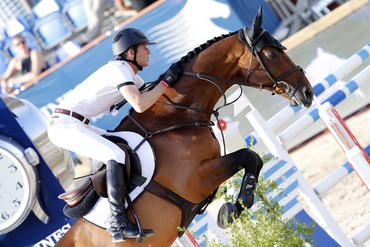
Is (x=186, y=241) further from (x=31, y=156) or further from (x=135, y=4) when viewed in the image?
(x=135, y=4)

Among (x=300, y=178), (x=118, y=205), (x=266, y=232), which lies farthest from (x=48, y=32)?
(x=266, y=232)

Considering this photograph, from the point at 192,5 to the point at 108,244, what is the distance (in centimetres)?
479

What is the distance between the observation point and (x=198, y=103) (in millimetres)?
5578

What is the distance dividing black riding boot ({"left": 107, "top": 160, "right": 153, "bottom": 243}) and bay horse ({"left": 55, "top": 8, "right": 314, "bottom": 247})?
0.13m

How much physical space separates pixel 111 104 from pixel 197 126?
607 millimetres

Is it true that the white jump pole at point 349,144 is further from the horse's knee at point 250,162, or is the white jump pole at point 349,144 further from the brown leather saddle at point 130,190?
the brown leather saddle at point 130,190

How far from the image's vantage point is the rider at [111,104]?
5254 millimetres

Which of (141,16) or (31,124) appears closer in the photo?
(31,124)

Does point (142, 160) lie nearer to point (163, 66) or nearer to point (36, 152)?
point (36, 152)

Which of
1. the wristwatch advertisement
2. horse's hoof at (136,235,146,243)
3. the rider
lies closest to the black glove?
the rider

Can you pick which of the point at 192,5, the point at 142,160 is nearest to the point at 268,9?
the point at 192,5

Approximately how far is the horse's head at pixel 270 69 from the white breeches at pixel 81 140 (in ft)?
3.41

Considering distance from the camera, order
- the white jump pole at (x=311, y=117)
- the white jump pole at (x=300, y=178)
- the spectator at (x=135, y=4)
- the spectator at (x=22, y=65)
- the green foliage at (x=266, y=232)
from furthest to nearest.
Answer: the spectator at (x=22, y=65) < the spectator at (x=135, y=4) < the white jump pole at (x=311, y=117) < the white jump pole at (x=300, y=178) < the green foliage at (x=266, y=232)

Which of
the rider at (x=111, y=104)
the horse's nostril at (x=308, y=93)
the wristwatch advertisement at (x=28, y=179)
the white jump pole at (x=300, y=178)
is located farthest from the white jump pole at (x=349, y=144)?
the wristwatch advertisement at (x=28, y=179)
